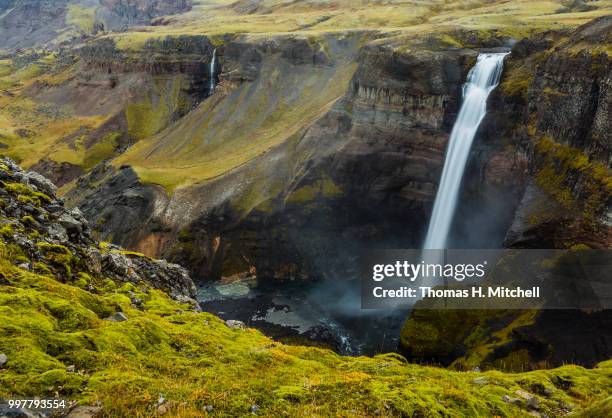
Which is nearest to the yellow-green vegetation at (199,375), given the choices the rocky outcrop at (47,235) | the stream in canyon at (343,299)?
the rocky outcrop at (47,235)

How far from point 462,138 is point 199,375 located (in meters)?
55.9

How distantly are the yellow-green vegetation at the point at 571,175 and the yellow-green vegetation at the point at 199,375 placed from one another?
78.6ft

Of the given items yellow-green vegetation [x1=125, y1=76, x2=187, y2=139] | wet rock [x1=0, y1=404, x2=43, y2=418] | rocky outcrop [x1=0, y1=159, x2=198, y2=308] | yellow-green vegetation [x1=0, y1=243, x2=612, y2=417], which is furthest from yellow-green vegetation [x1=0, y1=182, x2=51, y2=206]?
yellow-green vegetation [x1=125, y1=76, x2=187, y2=139]

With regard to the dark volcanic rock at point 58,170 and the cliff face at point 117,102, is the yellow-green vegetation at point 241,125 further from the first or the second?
the dark volcanic rock at point 58,170

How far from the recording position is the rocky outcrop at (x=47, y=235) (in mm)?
21547

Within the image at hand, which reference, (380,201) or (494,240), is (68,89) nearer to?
(380,201)

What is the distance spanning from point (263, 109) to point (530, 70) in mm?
53544

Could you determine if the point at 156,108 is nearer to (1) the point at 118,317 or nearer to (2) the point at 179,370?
(1) the point at 118,317

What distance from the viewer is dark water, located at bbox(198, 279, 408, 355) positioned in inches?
2149

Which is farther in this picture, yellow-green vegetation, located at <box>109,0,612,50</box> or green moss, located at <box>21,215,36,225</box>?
yellow-green vegetation, located at <box>109,0,612,50</box>

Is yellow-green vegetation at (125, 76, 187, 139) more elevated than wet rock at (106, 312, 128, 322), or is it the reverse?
wet rock at (106, 312, 128, 322)

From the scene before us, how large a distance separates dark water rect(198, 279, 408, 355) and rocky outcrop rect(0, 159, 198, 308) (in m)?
27.0

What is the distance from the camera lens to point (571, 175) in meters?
44.8

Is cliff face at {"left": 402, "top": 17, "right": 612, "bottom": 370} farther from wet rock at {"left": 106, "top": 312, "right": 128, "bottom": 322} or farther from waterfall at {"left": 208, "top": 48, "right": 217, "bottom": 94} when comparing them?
waterfall at {"left": 208, "top": 48, "right": 217, "bottom": 94}
